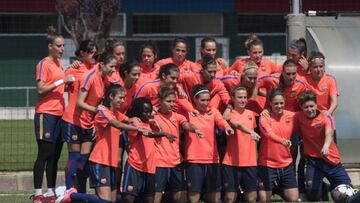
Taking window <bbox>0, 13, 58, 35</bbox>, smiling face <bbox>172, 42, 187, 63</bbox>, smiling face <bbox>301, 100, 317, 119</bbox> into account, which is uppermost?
window <bbox>0, 13, 58, 35</bbox>

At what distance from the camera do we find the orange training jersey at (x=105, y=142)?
1153cm

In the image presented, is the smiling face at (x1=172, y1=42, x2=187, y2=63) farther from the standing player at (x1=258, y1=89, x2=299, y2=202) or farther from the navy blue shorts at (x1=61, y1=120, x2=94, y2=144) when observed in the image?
the navy blue shorts at (x1=61, y1=120, x2=94, y2=144)

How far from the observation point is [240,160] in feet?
40.8

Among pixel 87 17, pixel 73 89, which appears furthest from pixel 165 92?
pixel 87 17

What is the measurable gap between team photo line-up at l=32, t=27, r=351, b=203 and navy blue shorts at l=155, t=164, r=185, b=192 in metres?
0.01

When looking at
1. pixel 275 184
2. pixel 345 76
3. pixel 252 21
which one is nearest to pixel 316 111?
pixel 275 184

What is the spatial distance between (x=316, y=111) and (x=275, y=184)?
3.54 feet

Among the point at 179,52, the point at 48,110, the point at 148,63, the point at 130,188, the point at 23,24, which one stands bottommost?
the point at 130,188

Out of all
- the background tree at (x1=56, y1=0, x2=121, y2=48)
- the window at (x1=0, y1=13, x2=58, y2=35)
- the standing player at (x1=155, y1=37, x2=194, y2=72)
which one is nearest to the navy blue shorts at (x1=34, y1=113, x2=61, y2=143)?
the standing player at (x1=155, y1=37, x2=194, y2=72)

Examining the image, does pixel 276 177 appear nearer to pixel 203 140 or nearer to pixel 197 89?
pixel 203 140

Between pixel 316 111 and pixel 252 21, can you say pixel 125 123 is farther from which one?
pixel 252 21

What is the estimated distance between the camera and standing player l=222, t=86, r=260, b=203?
12.4 metres

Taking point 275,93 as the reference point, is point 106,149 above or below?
below

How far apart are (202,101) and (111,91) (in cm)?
123
